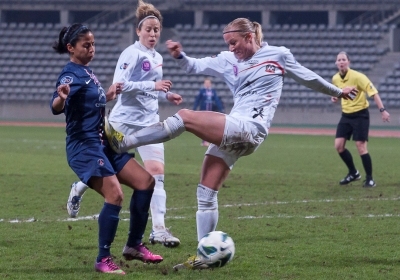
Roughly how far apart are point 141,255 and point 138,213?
0.32 metres

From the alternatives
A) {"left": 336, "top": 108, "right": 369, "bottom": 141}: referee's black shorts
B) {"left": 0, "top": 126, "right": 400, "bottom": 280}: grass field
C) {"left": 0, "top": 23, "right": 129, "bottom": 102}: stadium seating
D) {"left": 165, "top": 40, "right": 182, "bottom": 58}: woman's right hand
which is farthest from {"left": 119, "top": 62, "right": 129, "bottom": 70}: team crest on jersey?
{"left": 0, "top": 23, "right": 129, "bottom": 102}: stadium seating

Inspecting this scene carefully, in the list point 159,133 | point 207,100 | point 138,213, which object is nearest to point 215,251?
point 138,213

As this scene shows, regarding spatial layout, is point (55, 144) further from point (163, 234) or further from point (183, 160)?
point (163, 234)

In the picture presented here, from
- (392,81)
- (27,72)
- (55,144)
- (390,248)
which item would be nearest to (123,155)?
(390,248)

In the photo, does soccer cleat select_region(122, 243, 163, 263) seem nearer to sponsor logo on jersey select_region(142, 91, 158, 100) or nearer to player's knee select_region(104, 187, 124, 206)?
player's knee select_region(104, 187, 124, 206)

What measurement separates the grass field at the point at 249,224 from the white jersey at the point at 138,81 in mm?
1133

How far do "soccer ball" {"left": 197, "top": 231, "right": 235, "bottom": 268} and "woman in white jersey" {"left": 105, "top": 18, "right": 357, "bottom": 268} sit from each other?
5.4 inches

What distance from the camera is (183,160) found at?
55.8 ft

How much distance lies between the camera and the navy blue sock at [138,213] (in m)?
5.98

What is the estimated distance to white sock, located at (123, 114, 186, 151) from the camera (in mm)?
5945

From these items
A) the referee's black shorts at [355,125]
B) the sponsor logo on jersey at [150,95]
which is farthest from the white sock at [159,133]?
the referee's black shorts at [355,125]

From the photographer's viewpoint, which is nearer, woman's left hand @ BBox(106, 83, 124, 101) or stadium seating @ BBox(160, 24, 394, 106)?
woman's left hand @ BBox(106, 83, 124, 101)

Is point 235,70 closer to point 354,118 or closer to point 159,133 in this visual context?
point 159,133

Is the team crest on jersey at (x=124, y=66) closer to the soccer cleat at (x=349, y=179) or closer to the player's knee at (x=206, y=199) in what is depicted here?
the player's knee at (x=206, y=199)
